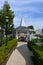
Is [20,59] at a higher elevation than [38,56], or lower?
lower

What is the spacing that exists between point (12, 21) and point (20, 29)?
17.0 m

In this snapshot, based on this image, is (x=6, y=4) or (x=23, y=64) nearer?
(x=23, y=64)

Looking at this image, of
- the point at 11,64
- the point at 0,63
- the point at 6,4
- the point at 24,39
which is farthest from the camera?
the point at 24,39

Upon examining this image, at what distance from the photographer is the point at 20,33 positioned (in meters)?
65.3

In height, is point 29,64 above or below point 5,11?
below

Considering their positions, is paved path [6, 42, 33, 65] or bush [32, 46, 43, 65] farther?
paved path [6, 42, 33, 65]

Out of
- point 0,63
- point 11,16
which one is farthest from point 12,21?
point 0,63

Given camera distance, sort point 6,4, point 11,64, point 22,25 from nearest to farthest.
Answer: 1. point 11,64
2. point 6,4
3. point 22,25

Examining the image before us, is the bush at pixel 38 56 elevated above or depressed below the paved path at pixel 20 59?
above

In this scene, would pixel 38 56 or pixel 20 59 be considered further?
pixel 20 59

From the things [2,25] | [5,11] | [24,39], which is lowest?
[24,39]

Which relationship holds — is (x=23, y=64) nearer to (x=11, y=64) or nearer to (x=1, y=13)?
(x=11, y=64)

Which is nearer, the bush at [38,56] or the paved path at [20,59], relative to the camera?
the bush at [38,56]

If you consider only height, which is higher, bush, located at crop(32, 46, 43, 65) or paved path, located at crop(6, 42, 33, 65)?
bush, located at crop(32, 46, 43, 65)
